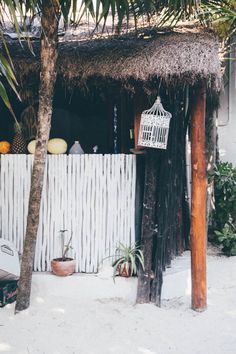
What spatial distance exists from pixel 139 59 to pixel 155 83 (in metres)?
0.36

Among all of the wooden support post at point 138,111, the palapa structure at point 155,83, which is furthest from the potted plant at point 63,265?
the wooden support post at point 138,111

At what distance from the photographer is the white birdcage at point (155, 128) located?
203 inches

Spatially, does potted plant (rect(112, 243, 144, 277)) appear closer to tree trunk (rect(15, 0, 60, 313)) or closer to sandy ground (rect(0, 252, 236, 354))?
sandy ground (rect(0, 252, 236, 354))

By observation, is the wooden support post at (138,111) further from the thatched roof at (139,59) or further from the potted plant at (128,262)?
the potted plant at (128,262)

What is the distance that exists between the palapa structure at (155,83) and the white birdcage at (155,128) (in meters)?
0.17

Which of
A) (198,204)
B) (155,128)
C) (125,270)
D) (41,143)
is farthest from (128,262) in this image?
(41,143)

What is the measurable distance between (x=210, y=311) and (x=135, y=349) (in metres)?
1.31

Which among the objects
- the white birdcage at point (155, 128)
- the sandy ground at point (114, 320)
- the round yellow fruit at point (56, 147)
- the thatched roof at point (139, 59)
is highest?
the thatched roof at point (139, 59)

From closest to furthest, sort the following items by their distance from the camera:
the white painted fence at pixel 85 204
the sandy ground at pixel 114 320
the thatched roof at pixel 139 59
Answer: the sandy ground at pixel 114 320, the thatched roof at pixel 139 59, the white painted fence at pixel 85 204

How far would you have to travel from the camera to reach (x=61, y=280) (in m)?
5.35

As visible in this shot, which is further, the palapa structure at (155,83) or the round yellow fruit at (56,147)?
the round yellow fruit at (56,147)

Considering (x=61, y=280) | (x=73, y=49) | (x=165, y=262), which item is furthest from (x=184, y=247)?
(x=73, y=49)

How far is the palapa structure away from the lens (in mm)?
4836

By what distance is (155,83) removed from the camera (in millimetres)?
5141
